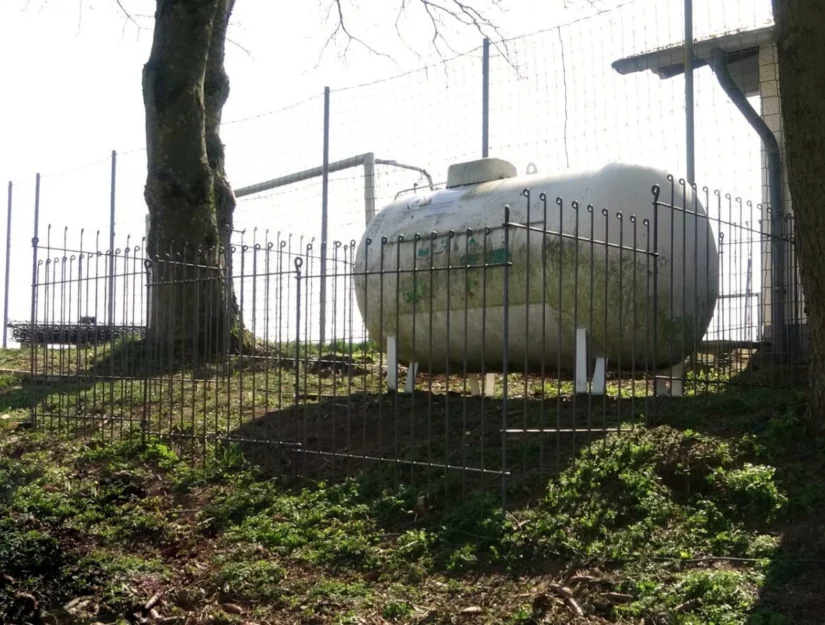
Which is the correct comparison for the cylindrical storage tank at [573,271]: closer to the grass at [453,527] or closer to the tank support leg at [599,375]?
the tank support leg at [599,375]

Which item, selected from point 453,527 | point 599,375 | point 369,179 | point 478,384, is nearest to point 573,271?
point 599,375

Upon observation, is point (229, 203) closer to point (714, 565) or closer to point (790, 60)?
point (790, 60)

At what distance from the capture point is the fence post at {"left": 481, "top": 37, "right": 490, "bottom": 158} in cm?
1077

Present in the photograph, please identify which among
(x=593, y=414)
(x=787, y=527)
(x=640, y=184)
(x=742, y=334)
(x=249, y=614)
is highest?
(x=640, y=184)

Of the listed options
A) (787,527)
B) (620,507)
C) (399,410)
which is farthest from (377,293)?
(787,527)

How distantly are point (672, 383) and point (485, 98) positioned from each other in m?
4.03

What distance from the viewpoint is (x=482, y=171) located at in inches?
361

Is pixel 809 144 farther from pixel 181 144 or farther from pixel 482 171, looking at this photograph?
pixel 181 144

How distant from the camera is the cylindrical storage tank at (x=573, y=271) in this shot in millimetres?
7734

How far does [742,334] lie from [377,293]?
3422 millimetres

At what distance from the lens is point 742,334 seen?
9766 millimetres

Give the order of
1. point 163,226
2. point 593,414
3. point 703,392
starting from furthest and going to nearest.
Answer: point 163,226 → point 703,392 → point 593,414

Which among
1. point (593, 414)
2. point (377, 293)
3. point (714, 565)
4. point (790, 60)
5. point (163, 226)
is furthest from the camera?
point (163, 226)

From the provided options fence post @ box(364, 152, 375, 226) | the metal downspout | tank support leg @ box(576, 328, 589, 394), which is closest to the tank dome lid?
tank support leg @ box(576, 328, 589, 394)
